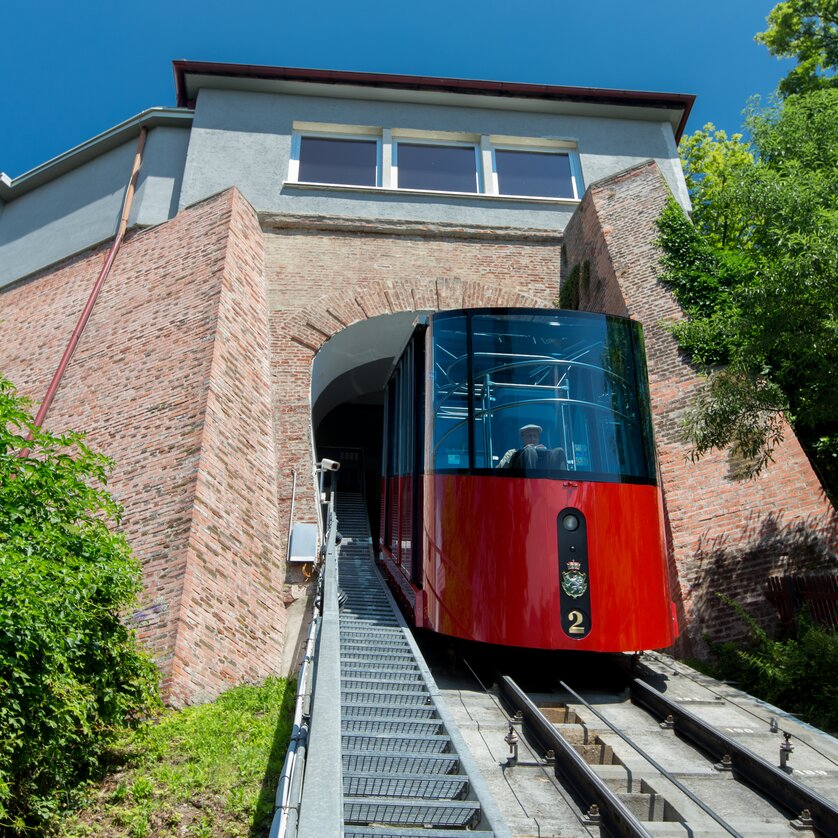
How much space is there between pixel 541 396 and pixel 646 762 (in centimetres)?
350

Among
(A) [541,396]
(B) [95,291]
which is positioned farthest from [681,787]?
(B) [95,291]

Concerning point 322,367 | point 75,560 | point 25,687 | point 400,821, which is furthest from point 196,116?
point 400,821

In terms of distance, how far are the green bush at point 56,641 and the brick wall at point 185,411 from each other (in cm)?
90

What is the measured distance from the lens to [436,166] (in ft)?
53.1

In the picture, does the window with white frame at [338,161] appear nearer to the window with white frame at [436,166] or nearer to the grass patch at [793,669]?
the window with white frame at [436,166]

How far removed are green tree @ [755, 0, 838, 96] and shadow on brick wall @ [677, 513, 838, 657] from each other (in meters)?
13.9

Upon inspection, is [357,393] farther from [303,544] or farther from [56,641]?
[56,641]

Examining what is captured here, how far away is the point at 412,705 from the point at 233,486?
16.5 feet

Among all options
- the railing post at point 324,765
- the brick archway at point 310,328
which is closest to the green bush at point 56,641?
the railing post at point 324,765

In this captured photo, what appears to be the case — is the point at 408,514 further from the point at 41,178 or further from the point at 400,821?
the point at 41,178

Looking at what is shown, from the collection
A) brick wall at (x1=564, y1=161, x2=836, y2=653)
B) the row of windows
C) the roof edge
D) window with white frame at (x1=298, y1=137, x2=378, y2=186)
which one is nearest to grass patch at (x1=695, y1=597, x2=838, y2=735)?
brick wall at (x1=564, y1=161, x2=836, y2=653)

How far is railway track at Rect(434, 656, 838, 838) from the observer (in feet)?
14.6

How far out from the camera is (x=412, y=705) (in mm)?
5754

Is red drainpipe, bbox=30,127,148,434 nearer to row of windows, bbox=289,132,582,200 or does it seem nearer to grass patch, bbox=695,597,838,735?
row of windows, bbox=289,132,582,200
